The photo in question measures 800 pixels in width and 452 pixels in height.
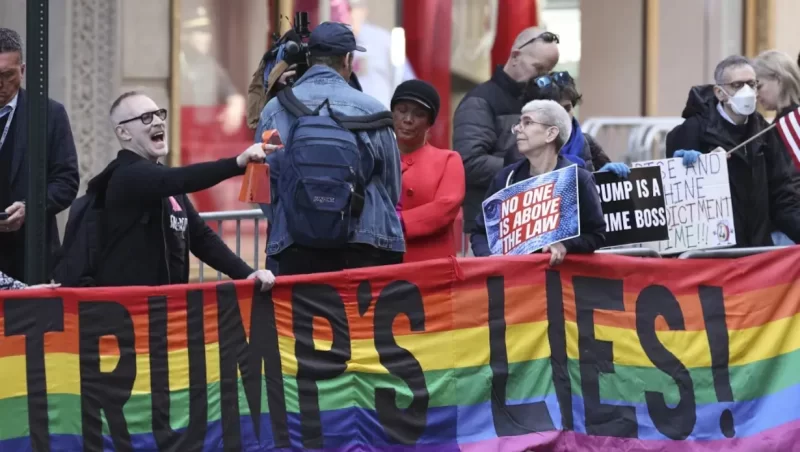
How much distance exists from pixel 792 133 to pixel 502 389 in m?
2.56

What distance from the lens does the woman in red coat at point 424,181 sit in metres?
9.05

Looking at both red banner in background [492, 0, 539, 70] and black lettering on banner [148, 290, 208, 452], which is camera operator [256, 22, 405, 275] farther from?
red banner in background [492, 0, 539, 70]

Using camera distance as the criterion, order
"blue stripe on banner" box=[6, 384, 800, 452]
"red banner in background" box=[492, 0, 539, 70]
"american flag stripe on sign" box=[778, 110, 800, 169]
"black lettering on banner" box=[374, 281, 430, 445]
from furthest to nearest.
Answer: "red banner in background" box=[492, 0, 539, 70] < "american flag stripe on sign" box=[778, 110, 800, 169] < "black lettering on banner" box=[374, 281, 430, 445] < "blue stripe on banner" box=[6, 384, 800, 452]

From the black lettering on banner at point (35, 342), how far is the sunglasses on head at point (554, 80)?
321 cm

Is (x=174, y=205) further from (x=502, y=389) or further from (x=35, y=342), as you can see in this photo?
(x=502, y=389)

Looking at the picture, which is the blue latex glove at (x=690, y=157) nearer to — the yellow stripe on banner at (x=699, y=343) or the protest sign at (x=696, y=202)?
the protest sign at (x=696, y=202)

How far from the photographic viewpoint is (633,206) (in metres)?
9.44

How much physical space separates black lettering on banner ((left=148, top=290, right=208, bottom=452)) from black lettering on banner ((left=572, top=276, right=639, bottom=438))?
1.91 m

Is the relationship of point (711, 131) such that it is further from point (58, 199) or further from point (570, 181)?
point (58, 199)

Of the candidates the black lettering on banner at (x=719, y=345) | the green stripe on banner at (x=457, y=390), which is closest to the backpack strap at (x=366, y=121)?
the green stripe on banner at (x=457, y=390)

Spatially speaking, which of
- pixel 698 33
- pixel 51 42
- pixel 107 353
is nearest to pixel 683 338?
pixel 107 353

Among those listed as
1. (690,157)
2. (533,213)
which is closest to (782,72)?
(690,157)

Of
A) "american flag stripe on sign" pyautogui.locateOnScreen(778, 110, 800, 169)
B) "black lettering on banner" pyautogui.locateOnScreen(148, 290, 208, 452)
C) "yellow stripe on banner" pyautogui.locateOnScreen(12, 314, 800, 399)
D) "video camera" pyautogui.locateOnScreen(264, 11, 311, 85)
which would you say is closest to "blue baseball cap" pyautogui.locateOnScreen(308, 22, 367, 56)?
"video camera" pyautogui.locateOnScreen(264, 11, 311, 85)

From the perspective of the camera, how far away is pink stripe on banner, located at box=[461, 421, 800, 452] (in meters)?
8.37
